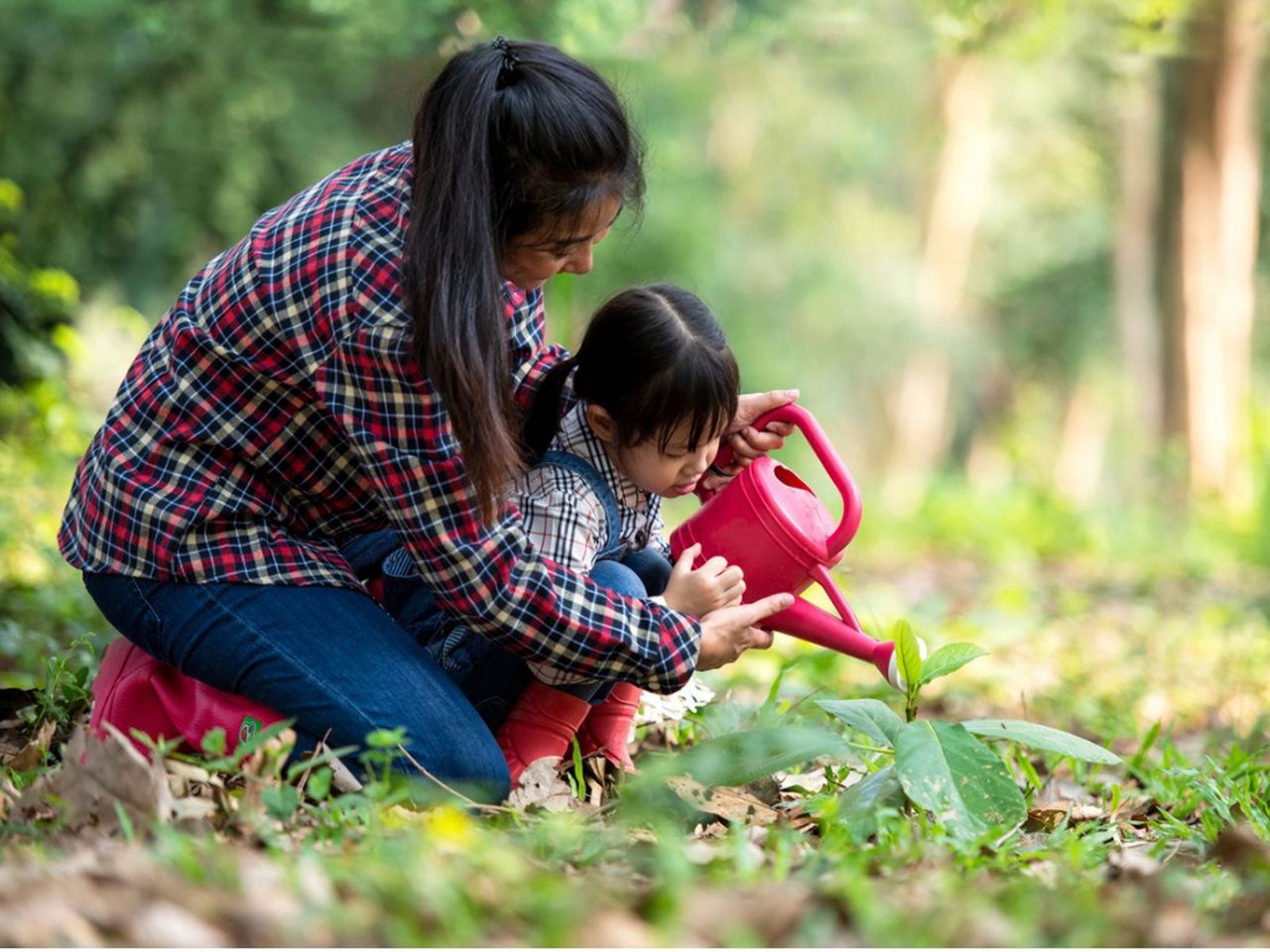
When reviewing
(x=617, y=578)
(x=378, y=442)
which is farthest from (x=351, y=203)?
(x=617, y=578)

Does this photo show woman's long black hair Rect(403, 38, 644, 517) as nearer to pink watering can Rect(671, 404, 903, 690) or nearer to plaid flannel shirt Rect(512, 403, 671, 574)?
plaid flannel shirt Rect(512, 403, 671, 574)

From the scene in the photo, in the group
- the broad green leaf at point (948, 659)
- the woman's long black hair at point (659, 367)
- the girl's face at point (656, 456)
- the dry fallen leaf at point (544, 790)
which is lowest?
the dry fallen leaf at point (544, 790)

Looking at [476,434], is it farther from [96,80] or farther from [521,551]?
[96,80]

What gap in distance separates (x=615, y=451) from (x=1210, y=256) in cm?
814

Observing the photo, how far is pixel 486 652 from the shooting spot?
2449 millimetres

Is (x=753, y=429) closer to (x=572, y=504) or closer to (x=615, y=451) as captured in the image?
(x=615, y=451)

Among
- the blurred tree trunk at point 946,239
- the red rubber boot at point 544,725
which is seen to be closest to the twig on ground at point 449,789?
the red rubber boot at point 544,725

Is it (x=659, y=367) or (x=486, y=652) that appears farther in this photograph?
(x=486, y=652)

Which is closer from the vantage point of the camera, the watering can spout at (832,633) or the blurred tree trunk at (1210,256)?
the watering can spout at (832,633)

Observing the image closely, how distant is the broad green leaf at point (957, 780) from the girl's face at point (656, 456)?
0.55 m

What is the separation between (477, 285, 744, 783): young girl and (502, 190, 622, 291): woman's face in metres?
0.14

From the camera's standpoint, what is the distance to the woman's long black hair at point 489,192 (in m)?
2.02

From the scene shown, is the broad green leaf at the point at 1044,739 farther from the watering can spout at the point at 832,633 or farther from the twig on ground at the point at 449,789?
the twig on ground at the point at 449,789

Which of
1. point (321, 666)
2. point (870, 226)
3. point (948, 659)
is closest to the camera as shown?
point (321, 666)
